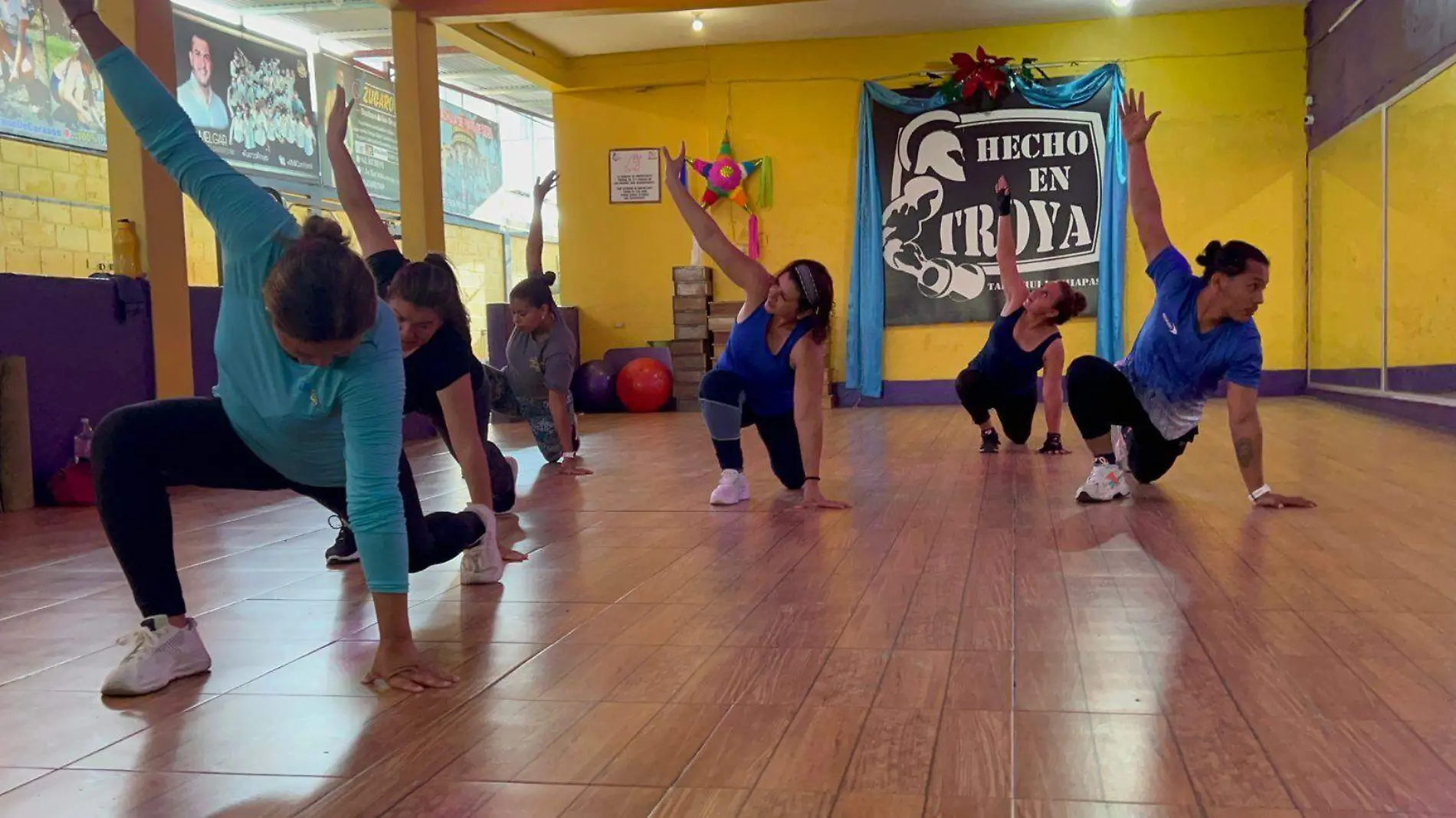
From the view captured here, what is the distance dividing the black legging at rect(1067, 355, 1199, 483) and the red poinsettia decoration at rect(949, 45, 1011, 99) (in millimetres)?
5082

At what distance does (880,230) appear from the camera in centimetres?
992

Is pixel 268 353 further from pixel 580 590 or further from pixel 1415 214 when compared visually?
pixel 1415 214

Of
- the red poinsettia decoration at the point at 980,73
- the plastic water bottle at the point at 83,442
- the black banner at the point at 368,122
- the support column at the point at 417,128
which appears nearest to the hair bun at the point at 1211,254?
the plastic water bottle at the point at 83,442

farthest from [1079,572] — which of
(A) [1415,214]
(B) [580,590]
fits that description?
(A) [1415,214]

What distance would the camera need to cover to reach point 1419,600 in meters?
2.46

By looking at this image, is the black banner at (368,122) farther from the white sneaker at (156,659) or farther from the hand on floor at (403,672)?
the hand on floor at (403,672)

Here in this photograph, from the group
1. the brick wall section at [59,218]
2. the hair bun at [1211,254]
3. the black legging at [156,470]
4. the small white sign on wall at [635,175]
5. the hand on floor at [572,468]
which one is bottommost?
the hand on floor at [572,468]

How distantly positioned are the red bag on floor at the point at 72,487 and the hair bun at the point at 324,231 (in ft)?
11.7

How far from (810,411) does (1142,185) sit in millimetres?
1336

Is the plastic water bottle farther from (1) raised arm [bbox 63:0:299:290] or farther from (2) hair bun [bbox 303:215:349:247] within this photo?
(2) hair bun [bbox 303:215:349:247]

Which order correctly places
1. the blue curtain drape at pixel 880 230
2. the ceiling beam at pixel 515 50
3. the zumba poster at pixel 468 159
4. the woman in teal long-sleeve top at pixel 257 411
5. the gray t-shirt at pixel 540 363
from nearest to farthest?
the woman in teal long-sleeve top at pixel 257 411 → the gray t-shirt at pixel 540 363 → the ceiling beam at pixel 515 50 → the blue curtain drape at pixel 880 230 → the zumba poster at pixel 468 159

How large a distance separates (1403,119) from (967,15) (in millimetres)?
3431

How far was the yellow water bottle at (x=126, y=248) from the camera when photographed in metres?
5.32

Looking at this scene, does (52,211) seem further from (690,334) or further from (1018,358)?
(1018,358)
